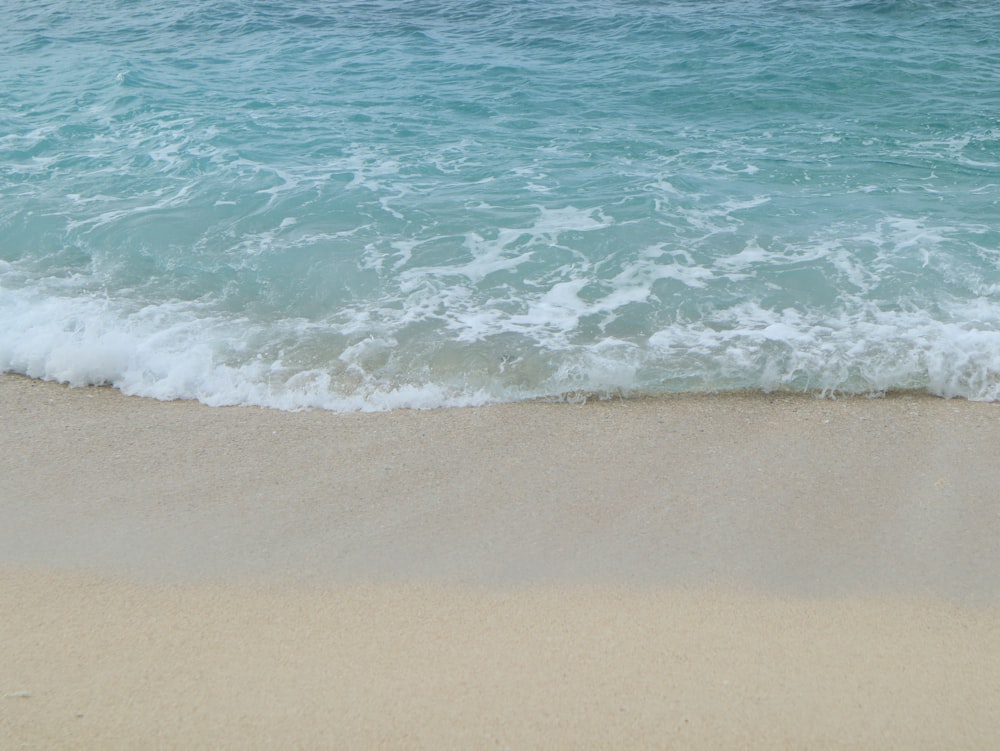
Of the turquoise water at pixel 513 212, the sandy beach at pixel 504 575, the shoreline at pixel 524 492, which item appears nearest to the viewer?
the sandy beach at pixel 504 575

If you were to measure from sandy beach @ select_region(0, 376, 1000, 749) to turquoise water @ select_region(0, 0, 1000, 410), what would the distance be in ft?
1.65

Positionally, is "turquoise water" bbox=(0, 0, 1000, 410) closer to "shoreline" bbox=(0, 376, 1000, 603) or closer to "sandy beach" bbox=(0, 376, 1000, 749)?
"shoreline" bbox=(0, 376, 1000, 603)

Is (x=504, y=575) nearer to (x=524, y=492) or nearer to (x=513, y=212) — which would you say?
(x=524, y=492)

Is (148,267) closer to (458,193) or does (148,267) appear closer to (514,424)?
(458,193)

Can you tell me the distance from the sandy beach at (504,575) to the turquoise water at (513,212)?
503 millimetres

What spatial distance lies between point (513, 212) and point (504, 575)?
4.86 metres

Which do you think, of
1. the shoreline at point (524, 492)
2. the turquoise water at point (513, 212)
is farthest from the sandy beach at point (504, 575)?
the turquoise water at point (513, 212)

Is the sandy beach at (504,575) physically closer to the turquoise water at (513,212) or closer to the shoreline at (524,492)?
the shoreline at (524,492)

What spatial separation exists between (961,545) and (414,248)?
490cm

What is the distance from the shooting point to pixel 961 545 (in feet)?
13.4

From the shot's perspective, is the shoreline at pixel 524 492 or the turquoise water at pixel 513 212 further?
the turquoise water at pixel 513 212

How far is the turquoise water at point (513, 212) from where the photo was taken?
575 centimetres

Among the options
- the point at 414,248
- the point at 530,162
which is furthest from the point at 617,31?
the point at 414,248

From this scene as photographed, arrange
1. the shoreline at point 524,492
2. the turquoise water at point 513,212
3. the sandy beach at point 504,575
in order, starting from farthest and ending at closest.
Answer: the turquoise water at point 513,212
the shoreline at point 524,492
the sandy beach at point 504,575
